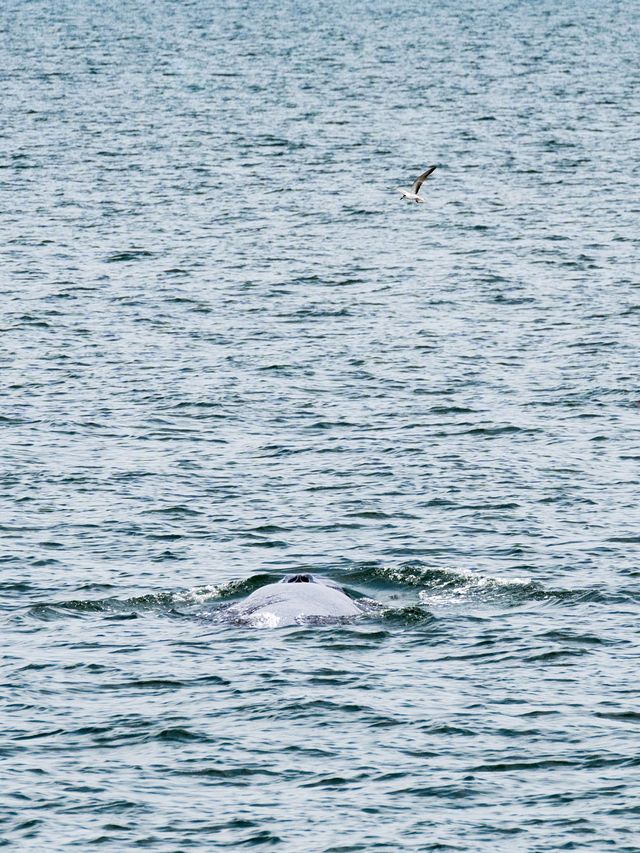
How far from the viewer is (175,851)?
28984 millimetres

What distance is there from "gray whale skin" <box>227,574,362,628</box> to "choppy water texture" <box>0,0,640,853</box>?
1.06 feet

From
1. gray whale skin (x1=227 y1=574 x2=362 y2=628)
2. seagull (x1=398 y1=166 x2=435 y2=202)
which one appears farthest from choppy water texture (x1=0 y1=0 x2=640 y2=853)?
seagull (x1=398 y1=166 x2=435 y2=202)

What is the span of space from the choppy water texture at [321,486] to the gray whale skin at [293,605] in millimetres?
323

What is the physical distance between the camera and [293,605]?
127ft

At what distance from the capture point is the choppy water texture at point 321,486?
3155 centimetres

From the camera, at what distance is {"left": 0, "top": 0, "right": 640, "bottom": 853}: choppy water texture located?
104 feet

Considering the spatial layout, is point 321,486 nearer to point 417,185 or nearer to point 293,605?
point 417,185

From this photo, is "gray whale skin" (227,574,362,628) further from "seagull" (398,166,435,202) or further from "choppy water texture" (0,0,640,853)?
"seagull" (398,166,435,202)

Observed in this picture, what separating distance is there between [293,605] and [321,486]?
34.6ft

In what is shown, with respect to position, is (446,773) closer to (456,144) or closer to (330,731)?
(330,731)

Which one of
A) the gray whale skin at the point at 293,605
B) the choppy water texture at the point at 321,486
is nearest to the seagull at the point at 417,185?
the choppy water texture at the point at 321,486

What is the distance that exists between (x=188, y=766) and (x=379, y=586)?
34.3 ft

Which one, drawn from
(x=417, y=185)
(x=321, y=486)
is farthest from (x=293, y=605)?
(x=417, y=185)

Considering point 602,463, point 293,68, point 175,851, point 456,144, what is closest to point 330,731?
point 175,851
